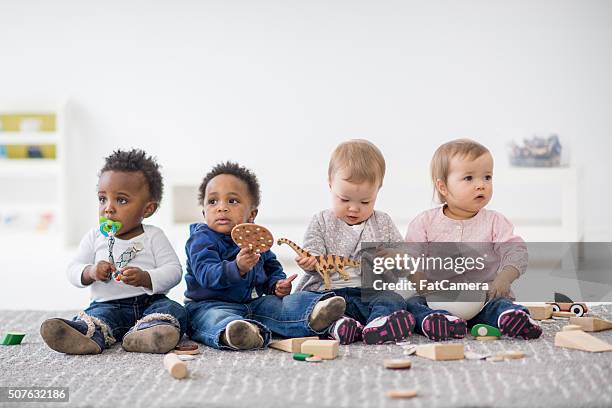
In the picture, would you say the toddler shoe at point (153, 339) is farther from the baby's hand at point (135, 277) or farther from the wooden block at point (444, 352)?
the wooden block at point (444, 352)

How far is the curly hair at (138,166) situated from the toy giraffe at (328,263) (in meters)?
0.31

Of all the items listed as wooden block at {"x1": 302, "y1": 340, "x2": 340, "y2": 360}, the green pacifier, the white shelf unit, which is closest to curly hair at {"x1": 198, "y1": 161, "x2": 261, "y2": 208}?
the green pacifier

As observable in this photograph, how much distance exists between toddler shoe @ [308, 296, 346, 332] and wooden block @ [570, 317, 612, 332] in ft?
1.80

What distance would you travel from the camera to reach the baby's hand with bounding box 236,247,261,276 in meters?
1.56

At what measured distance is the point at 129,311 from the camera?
1596 millimetres

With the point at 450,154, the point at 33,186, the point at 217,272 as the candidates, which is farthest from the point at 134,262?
the point at 33,186

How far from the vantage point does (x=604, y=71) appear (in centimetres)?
436

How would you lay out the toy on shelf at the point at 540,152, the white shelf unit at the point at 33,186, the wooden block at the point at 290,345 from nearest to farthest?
the wooden block at the point at 290,345
the toy on shelf at the point at 540,152
the white shelf unit at the point at 33,186

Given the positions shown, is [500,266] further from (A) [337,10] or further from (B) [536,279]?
(A) [337,10]

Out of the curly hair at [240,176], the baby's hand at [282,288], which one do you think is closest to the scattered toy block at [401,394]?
the baby's hand at [282,288]

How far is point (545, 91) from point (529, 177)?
0.95 m

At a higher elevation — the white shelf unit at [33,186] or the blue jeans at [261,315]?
the white shelf unit at [33,186]

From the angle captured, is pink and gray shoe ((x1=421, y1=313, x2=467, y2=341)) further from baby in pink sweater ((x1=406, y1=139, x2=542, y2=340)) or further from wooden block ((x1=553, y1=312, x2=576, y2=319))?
wooden block ((x1=553, y1=312, x2=576, y2=319))

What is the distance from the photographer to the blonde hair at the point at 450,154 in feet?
5.73
